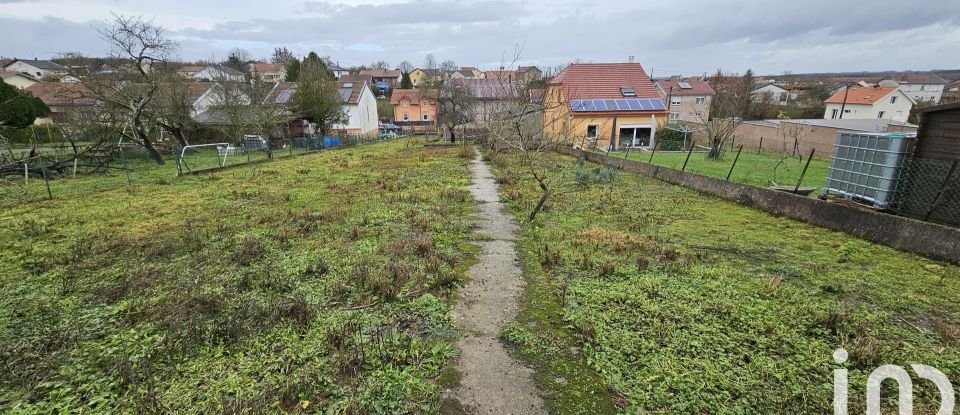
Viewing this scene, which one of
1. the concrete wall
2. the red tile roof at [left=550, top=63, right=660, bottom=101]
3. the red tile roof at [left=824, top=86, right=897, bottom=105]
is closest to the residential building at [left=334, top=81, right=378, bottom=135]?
the red tile roof at [left=550, top=63, right=660, bottom=101]

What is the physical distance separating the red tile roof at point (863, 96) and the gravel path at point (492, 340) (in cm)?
5434

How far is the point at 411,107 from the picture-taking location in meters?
52.5

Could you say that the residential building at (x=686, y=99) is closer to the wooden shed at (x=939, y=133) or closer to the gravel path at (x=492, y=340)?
the wooden shed at (x=939, y=133)

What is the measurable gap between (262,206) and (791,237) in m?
11.2

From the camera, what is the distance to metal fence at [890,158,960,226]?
6445 mm

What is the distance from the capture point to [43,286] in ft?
16.0

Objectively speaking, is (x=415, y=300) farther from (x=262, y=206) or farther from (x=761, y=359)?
(x=262, y=206)

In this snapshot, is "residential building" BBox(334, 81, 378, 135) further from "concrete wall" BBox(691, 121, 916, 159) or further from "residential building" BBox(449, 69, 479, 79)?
"concrete wall" BBox(691, 121, 916, 159)

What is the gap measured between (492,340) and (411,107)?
2041 inches

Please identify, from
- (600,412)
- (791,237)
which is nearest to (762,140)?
(791,237)

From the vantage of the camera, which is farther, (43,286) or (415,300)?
(43,286)

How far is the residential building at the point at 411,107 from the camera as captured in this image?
171 feet

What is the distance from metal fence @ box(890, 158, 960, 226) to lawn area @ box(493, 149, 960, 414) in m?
1.38

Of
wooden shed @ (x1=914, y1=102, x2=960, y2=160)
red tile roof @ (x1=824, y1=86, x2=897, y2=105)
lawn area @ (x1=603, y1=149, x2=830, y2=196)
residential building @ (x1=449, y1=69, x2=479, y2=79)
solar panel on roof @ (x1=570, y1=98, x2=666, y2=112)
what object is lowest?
lawn area @ (x1=603, y1=149, x2=830, y2=196)
